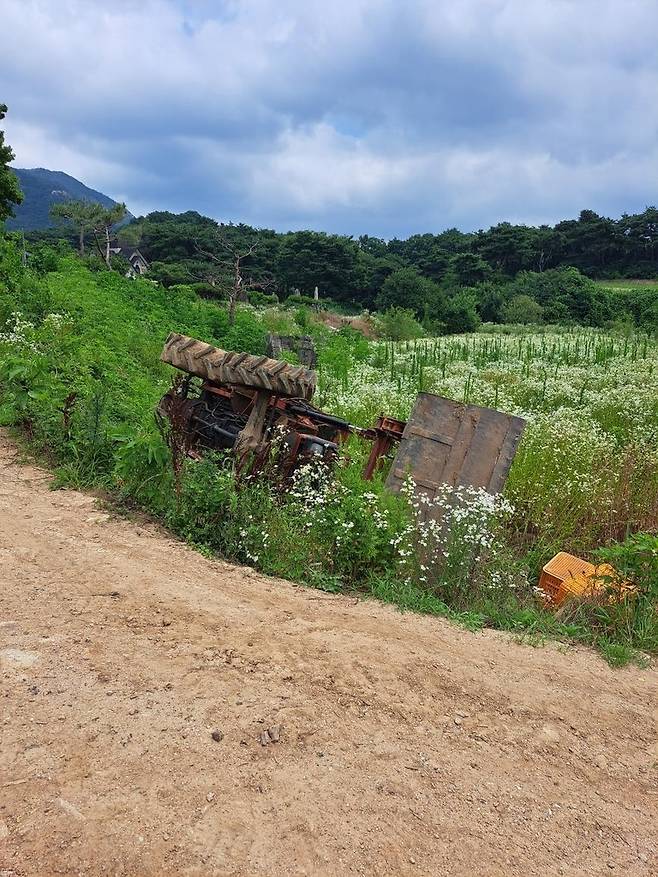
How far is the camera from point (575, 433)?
25.5ft

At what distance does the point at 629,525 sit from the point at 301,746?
4635 millimetres

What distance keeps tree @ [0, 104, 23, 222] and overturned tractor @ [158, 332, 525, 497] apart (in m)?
18.6

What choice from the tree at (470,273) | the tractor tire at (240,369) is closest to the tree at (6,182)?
the tractor tire at (240,369)

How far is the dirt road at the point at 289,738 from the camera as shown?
2.22 metres

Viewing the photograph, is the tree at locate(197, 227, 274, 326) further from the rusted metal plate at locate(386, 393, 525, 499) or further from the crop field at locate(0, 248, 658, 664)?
the rusted metal plate at locate(386, 393, 525, 499)

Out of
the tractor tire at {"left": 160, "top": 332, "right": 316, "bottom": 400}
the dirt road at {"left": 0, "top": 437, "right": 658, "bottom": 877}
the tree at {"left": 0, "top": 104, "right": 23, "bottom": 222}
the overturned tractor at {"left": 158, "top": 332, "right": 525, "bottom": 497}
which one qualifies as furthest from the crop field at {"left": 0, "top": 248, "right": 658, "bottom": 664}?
the tree at {"left": 0, "top": 104, "right": 23, "bottom": 222}

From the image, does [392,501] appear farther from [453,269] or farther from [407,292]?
[453,269]

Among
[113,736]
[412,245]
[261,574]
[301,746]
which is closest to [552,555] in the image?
[261,574]

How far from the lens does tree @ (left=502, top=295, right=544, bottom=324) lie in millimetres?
37938

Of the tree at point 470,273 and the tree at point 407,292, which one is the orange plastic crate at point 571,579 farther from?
the tree at point 470,273

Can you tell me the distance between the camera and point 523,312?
38250mm

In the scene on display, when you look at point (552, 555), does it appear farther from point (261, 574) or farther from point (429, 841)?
point (429, 841)

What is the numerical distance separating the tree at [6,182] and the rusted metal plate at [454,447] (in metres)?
20.0

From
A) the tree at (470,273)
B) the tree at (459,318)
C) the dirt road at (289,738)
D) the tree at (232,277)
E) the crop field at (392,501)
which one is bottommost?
the dirt road at (289,738)
